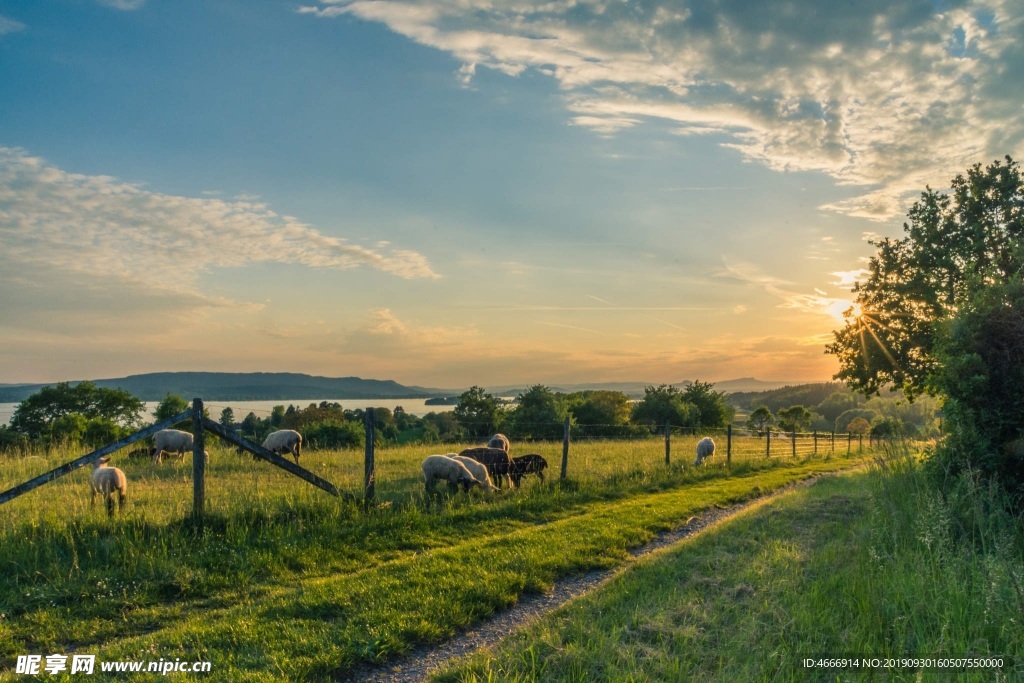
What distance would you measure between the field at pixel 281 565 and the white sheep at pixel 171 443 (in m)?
6.29

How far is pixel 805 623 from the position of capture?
548 cm

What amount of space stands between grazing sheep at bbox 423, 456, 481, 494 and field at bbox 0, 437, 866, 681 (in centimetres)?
44

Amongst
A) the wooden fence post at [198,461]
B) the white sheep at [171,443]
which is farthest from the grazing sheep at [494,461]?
the white sheep at [171,443]

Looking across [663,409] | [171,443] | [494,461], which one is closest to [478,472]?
[494,461]

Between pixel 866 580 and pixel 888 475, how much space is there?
4200 mm

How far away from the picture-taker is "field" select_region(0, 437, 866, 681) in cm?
569

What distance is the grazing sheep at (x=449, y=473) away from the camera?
13484 mm

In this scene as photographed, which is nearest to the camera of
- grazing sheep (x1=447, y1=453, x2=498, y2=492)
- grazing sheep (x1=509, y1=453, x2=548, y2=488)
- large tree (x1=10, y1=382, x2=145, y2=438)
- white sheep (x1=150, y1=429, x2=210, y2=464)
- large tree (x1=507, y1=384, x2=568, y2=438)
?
grazing sheep (x1=447, y1=453, x2=498, y2=492)

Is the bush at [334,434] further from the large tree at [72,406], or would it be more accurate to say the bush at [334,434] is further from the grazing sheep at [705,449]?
the grazing sheep at [705,449]

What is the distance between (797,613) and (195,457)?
28.1 ft

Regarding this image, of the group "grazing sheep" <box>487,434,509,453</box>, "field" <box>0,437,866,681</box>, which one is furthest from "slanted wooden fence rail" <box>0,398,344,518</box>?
"grazing sheep" <box>487,434,509,453</box>

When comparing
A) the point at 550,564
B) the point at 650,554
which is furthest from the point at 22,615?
A: the point at 650,554

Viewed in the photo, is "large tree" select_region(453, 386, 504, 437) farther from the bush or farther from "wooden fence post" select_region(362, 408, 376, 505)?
"wooden fence post" select_region(362, 408, 376, 505)

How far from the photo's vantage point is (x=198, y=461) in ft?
30.8
